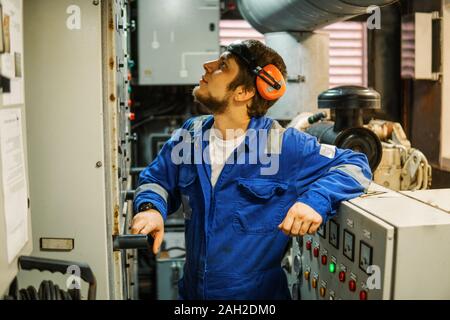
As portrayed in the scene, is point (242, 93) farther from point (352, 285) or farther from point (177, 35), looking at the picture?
point (177, 35)

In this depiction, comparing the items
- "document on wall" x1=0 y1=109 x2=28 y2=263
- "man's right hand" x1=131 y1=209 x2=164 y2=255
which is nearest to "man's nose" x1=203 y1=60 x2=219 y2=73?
"man's right hand" x1=131 y1=209 x2=164 y2=255

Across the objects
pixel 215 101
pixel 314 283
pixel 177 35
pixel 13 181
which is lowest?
→ pixel 314 283

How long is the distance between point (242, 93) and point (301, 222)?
66 centimetres

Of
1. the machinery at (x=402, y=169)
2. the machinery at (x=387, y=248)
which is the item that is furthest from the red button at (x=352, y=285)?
the machinery at (x=402, y=169)

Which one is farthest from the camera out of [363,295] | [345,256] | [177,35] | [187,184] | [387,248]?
[177,35]

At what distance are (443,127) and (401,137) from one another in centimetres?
104

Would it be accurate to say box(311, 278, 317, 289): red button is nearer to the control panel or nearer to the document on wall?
the control panel

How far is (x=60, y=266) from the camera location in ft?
4.52

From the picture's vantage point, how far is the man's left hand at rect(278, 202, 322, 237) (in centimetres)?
173

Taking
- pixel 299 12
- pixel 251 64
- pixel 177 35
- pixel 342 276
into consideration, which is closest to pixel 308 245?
pixel 342 276

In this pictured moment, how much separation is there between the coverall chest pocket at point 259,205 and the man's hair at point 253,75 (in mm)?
349

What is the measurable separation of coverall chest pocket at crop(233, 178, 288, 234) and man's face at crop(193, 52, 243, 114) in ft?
1.15

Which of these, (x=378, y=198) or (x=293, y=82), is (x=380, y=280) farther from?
(x=293, y=82)

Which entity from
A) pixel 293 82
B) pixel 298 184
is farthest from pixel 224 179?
pixel 293 82
